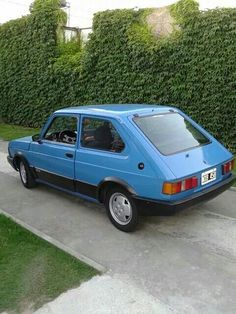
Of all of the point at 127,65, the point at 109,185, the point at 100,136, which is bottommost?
the point at 109,185

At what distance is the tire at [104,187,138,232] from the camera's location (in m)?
4.70

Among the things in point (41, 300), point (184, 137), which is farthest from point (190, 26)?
point (41, 300)

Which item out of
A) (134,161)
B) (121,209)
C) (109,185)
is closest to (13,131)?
(109,185)

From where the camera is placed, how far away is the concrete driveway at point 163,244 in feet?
11.6

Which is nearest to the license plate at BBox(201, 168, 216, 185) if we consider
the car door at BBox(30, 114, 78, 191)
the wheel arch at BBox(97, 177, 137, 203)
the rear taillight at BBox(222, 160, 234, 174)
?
the rear taillight at BBox(222, 160, 234, 174)

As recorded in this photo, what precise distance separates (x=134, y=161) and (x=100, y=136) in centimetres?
79

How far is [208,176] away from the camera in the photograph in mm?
4727

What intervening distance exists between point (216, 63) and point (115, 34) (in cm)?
331

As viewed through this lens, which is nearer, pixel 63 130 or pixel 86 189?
pixel 86 189

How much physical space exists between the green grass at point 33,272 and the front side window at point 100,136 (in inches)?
56.9

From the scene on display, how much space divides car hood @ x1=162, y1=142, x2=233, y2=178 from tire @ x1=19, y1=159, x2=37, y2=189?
315 centimetres

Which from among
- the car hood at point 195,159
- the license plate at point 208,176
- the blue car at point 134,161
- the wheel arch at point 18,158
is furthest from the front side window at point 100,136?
the wheel arch at point 18,158

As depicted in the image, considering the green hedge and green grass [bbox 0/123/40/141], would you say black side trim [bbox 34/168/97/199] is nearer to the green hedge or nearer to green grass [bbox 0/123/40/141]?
the green hedge

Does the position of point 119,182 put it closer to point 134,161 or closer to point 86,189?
point 134,161
